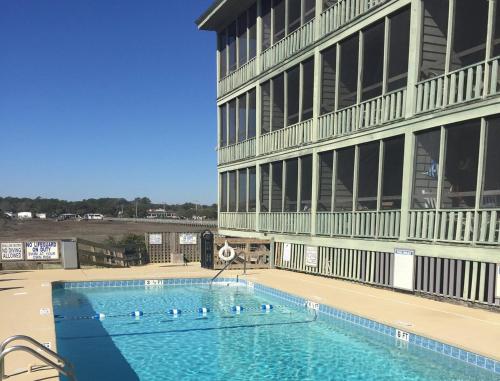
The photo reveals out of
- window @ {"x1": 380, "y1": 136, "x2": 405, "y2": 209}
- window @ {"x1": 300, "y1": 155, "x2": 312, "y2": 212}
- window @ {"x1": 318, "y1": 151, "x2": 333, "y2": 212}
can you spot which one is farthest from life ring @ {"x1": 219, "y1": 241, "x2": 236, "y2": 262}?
window @ {"x1": 380, "y1": 136, "x2": 405, "y2": 209}

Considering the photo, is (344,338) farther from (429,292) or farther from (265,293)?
(265,293)

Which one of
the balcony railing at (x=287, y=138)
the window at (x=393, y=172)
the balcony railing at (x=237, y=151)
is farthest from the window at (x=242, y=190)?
the window at (x=393, y=172)

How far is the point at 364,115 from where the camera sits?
12.6 m

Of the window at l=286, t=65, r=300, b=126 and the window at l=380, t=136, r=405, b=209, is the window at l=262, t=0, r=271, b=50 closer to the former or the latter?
the window at l=286, t=65, r=300, b=126

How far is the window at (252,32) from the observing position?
18.8 m

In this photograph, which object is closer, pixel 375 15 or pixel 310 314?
pixel 310 314

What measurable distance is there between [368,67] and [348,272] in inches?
255

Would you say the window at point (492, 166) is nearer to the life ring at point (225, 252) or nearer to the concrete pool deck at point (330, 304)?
the concrete pool deck at point (330, 304)

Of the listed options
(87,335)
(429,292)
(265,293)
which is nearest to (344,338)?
(429,292)

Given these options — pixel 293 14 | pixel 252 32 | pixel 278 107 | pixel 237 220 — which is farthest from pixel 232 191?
pixel 293 14

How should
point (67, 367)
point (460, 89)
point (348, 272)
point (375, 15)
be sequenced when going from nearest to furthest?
point (67, 367), point (460, 89), point (375, 15), point (348, 272)

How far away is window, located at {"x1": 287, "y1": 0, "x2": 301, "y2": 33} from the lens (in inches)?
645

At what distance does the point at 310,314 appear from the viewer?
10055 millimetres

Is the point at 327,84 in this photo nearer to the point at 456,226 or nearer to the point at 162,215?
the point at 456,226
